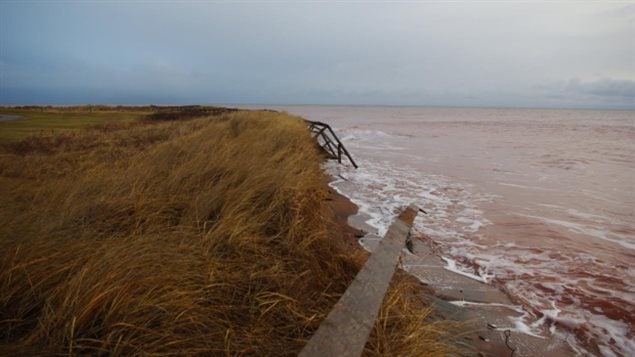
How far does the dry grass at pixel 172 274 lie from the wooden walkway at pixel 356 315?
146mm

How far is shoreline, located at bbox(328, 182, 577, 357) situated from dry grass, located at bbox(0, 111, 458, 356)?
1.61ft

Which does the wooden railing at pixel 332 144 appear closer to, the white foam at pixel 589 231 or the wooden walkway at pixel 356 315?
the white foam at pixel 589 231

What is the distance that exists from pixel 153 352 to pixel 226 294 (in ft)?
2.19

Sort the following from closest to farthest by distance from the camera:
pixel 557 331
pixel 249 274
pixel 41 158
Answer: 1. pixel 249 274
2. pixel 557 331
3. pixel 41 158

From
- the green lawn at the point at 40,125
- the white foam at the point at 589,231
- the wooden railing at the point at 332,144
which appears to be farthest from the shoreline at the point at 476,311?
the green lawn at the point at 40,125

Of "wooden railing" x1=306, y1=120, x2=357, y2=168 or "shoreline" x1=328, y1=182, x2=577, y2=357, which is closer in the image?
"shoreline" x1=328, y1=182, x2=577, y2=357

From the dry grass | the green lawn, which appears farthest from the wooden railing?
the green lawn

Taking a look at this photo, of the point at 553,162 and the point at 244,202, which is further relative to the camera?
the point at 553,162

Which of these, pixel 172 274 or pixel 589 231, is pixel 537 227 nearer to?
pixel 589 231

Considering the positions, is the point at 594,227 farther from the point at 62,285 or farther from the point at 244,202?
the point at 62,285

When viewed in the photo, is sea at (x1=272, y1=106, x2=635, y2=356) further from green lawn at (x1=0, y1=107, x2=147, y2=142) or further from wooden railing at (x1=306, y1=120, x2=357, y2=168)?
green lawn at (x1=0, y1=107, x2=147, y2=142)

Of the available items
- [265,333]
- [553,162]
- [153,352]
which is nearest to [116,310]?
→ [153,352]

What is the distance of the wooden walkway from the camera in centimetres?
181

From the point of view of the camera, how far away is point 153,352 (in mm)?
1669
